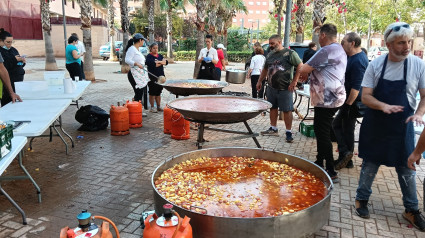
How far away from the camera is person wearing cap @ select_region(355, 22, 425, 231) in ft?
9.85

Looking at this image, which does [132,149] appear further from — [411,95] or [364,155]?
[411,95]

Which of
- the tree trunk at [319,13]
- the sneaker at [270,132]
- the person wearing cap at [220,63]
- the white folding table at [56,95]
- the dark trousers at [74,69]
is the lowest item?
the sneaker at [270,132]

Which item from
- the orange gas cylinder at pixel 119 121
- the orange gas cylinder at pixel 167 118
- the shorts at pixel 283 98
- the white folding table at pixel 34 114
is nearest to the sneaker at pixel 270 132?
the shorts at pixel 283 98

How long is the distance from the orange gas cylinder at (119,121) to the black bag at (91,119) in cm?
46

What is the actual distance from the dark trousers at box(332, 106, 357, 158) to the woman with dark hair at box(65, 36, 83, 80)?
7237 millimetres

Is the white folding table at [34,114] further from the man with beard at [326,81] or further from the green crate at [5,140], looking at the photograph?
the man with beard at [326,81]

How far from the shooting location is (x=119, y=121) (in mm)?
6441

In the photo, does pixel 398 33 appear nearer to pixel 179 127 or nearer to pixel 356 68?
pixel 356 68

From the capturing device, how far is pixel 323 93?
4.30 meters

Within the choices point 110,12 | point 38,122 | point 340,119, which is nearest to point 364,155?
point 340,119

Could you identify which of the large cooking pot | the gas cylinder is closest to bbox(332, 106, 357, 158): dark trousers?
the large cooking pot

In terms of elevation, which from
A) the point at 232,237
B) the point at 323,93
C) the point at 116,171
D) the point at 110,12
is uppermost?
the point at 110,12

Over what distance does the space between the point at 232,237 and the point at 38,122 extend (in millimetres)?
2608

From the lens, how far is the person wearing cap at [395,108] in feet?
9.85
